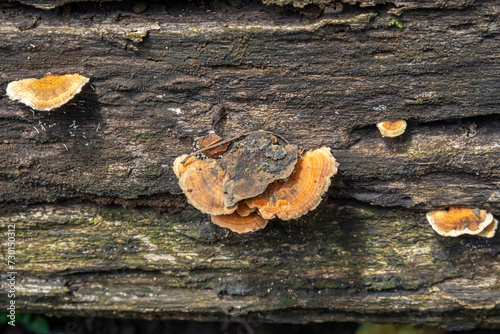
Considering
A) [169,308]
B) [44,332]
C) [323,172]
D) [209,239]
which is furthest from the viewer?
[44,332]

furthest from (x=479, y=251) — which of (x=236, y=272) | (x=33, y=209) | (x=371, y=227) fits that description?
(x=33, y=209)

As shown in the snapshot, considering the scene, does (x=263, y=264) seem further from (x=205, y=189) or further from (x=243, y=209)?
(x=205, y=189)

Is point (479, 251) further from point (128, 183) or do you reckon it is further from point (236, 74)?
point (128, 183)

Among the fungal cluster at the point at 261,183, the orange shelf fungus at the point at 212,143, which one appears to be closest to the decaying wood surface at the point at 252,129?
the orange shelf fungus at the point at 212,143

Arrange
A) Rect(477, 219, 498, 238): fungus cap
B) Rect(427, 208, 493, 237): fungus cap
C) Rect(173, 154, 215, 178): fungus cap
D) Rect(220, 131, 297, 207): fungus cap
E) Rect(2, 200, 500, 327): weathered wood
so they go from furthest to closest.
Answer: Rect(2, 200, 500, 327): weathered wood < Rect(477, 219, 498, 238): fungus cap < Rect(427, 208, 493, 237): fungus cap < Rect(173, 154, 215, 178): fungus cap < Rect(220, 131, 297, 207): fungus cap

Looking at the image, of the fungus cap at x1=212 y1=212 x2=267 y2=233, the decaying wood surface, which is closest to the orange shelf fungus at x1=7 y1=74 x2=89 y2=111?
the decaying wood surface

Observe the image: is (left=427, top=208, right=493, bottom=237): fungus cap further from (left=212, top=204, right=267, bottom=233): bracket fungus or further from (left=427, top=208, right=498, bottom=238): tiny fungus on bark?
(left=212, top=204, right=267, bottom=233): bracket fungus
